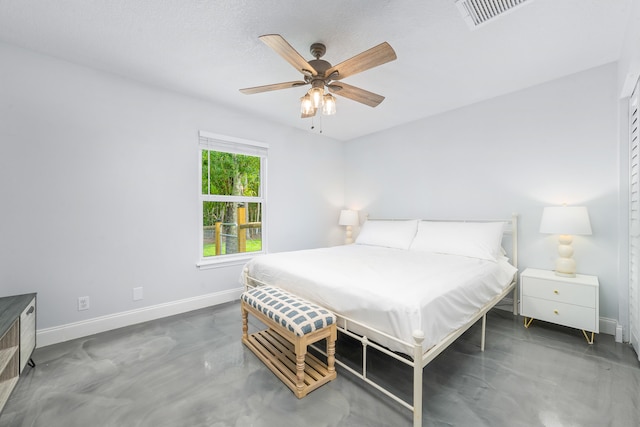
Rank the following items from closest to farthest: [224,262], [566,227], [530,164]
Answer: [566,227] → [530,164] → [224,262]

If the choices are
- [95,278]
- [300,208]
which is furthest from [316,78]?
[95,278]

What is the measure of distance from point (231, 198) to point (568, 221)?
3.65 m

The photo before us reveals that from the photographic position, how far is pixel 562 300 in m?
2.39

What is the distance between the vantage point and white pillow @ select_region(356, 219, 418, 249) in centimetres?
346


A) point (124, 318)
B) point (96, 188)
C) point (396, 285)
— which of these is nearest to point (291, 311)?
point (396, 285)

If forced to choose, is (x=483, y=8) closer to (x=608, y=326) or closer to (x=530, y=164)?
(x=530, y=164)

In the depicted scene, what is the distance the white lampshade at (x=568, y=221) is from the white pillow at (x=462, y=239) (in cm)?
44

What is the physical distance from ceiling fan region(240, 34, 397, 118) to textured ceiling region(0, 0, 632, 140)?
0.32m

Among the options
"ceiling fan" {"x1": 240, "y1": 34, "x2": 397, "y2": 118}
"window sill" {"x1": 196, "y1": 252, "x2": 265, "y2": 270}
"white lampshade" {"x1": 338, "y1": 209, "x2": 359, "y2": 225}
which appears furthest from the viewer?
"white lampshade" {"x1": 338, "y1": 209, "x2": 359, "y2": 225}

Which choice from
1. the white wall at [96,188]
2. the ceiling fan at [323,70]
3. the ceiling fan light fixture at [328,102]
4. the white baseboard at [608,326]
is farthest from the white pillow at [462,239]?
the white wall at [96,188]

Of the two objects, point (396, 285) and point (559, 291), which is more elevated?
point (396, 285)

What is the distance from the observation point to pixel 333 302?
185 centimetres

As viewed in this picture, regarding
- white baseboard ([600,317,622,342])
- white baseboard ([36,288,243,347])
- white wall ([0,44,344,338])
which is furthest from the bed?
white wall ([0,44,344,338])

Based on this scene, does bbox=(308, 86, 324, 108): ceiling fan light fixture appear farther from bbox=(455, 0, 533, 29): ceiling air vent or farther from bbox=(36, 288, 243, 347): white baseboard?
bbox=(36, 288, 243, 347): white baseboard
